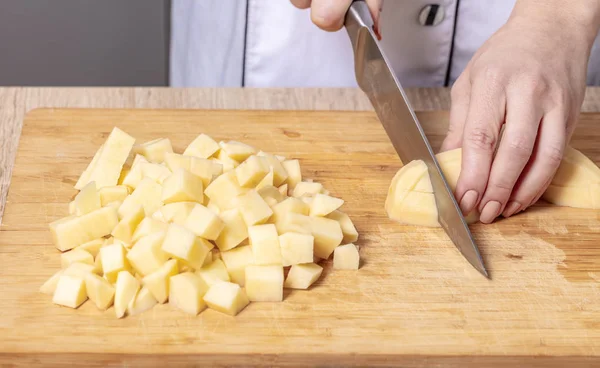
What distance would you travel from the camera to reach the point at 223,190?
1507 mm

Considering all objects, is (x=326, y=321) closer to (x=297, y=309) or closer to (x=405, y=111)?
(x=297, y=309)

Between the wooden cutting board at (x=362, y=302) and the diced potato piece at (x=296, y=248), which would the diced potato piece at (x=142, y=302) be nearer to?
the wooden cutting board at (x=362, y=302)

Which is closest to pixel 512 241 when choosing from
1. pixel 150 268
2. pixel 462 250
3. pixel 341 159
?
pixel 462 250

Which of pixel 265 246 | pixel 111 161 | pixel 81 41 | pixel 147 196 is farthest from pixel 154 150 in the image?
pixel 81 41

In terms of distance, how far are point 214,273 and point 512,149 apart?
2.10 feet

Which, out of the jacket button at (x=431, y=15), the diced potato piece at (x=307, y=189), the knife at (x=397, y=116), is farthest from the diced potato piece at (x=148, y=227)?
the jacket button at (x=431, y=15)

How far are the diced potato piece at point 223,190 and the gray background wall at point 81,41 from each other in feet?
6.54

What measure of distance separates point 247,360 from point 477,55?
2.90 feet

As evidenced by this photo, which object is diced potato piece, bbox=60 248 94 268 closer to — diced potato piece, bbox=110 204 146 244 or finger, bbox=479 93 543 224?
diced potato piece, bbox=110 204 146 244

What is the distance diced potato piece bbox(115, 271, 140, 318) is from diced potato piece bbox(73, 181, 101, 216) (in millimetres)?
207

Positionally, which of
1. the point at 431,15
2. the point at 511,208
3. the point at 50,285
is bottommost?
the point at 50,285

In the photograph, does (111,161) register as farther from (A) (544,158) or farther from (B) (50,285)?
(A) (544,158)

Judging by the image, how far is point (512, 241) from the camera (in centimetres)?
155

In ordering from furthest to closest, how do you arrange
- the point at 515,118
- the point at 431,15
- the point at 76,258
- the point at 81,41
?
the point at 81,41
the point at 431,15
the point at 515,118
the point at 76,258
